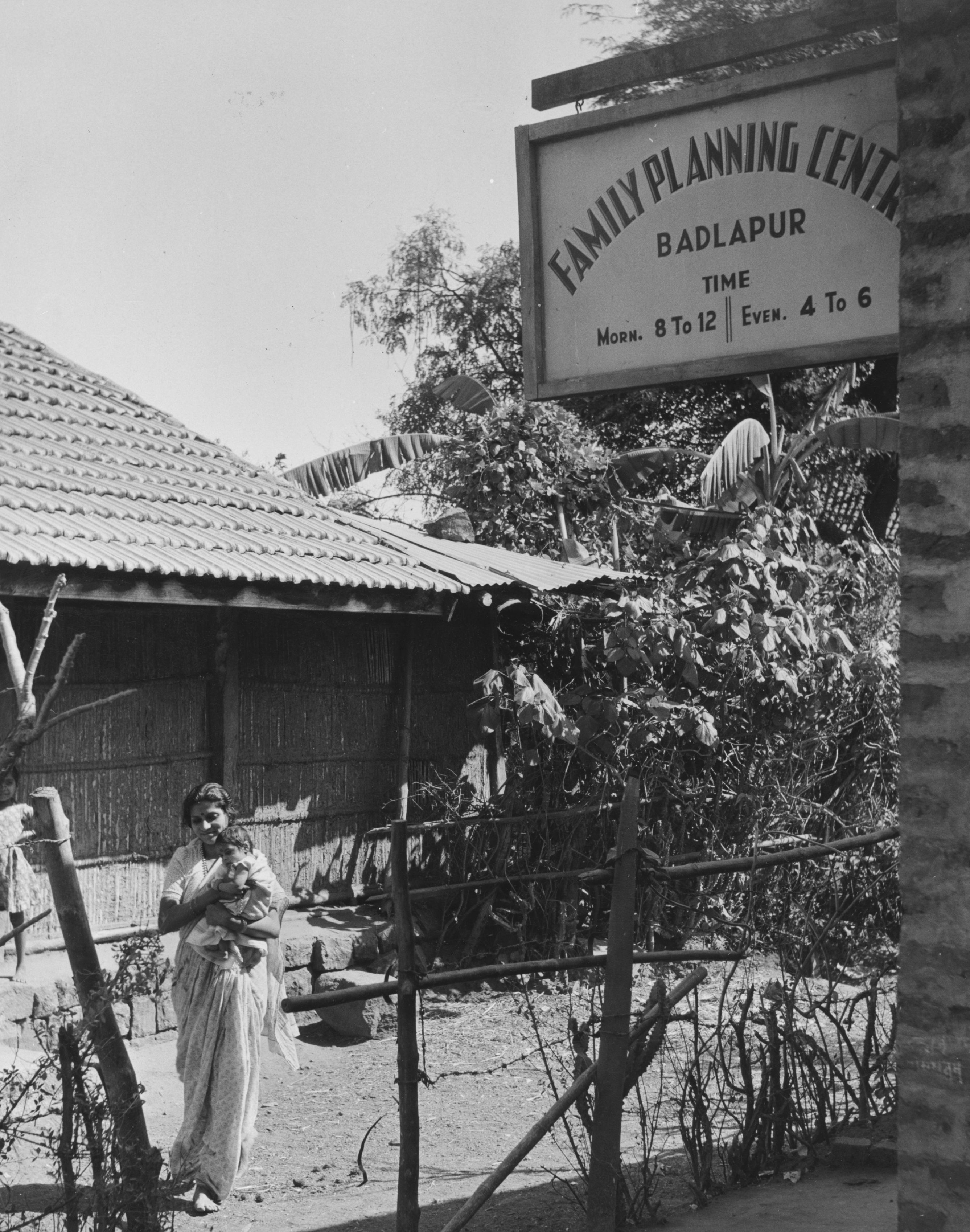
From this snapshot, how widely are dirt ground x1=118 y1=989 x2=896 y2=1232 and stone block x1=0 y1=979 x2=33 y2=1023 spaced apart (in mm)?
668

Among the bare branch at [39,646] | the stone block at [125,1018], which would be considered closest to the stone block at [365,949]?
the stone block at [125,1018]

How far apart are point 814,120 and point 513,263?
15.4 metres

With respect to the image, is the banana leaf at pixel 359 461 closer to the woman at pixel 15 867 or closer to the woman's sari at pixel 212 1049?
the woman at pixel 15 867

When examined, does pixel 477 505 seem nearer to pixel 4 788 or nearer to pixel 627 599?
pixel 627 599

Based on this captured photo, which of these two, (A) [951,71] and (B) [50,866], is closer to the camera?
(A) [951,71]

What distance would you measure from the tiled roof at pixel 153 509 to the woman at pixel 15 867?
133 centimetres

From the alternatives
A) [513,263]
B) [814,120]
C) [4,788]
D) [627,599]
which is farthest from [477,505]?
[814,120]

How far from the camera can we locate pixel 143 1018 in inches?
268

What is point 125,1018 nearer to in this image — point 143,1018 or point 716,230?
point 143,1018

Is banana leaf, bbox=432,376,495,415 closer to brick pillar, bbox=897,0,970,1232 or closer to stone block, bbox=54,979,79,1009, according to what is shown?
stone block, bbox=54,979,79,1009

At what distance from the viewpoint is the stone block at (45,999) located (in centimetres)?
617

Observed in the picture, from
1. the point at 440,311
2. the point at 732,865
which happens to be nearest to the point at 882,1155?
the point at 732,865

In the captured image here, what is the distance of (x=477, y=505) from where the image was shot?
12945 mm

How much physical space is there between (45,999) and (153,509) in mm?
2708
